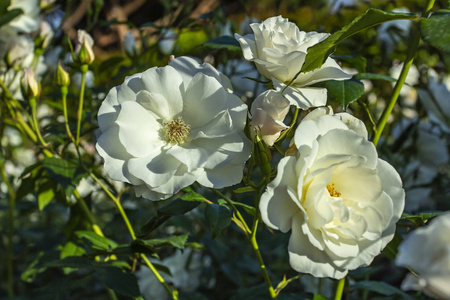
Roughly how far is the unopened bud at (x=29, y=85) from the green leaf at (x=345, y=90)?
67cm

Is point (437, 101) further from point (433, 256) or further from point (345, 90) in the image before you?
point (433, 256)

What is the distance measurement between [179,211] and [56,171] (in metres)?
0.44

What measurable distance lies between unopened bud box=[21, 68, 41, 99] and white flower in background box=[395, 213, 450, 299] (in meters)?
0.92

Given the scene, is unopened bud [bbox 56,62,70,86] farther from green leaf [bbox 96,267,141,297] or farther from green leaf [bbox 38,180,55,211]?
green leaf [bbox 96,267,141,297]

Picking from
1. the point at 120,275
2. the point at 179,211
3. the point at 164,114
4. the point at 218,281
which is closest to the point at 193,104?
the point at 164,114

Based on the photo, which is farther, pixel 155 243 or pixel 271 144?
pixel 155 243

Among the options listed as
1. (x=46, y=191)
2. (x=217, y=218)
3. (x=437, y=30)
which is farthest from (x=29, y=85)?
(x=437, y=30)

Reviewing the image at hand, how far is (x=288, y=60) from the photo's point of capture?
2.51ft

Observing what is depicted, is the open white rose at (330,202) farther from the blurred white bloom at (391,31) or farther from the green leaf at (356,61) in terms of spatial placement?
the blurred white bloom at (391,31)

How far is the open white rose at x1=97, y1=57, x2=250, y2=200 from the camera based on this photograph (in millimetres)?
758

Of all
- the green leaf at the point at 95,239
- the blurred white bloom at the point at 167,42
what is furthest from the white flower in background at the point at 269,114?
the blurred white bloom at the point at 167,42

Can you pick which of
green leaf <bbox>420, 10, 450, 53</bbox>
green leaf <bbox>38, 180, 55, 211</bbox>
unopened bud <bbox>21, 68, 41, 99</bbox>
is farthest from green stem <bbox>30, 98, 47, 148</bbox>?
green leaf <bbox>420, 10, 450, 53</bbox>

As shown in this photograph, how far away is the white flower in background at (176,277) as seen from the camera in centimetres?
174

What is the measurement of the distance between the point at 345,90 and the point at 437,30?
0.19m
